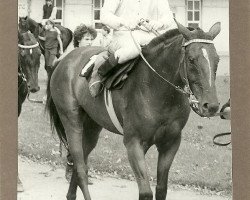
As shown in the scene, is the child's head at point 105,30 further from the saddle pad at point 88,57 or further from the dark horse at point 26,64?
the dark horse at point 26,64

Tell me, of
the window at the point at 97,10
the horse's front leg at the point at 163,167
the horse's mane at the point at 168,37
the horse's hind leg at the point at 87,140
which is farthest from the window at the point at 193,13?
the horse's hind leg at the point at 87,140

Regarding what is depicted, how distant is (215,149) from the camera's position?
3531mm

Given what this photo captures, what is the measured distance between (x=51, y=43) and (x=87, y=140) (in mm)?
451

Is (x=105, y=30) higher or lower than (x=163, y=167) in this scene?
higher

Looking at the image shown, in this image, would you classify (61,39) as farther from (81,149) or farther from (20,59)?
(81,149)

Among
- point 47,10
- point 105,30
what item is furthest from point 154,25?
point 47,10

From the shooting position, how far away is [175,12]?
3529 millimetres

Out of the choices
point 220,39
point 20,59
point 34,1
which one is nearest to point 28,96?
point 20,59

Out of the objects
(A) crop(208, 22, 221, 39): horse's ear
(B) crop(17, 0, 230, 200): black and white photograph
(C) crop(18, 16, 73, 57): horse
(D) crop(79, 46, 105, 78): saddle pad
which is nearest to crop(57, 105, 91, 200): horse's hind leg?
(B) crop(17, 0, 230, 200): black and white photograph

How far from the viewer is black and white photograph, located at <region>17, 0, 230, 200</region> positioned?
11.1ft

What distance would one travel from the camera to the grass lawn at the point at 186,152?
11.5 feet

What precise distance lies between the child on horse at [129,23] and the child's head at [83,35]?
0.11 meters

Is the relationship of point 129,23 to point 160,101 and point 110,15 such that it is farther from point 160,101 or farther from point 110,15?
point 160,101

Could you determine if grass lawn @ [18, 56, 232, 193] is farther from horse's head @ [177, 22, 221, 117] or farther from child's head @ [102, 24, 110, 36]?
child's head @ [102, 24, 110, 36]
